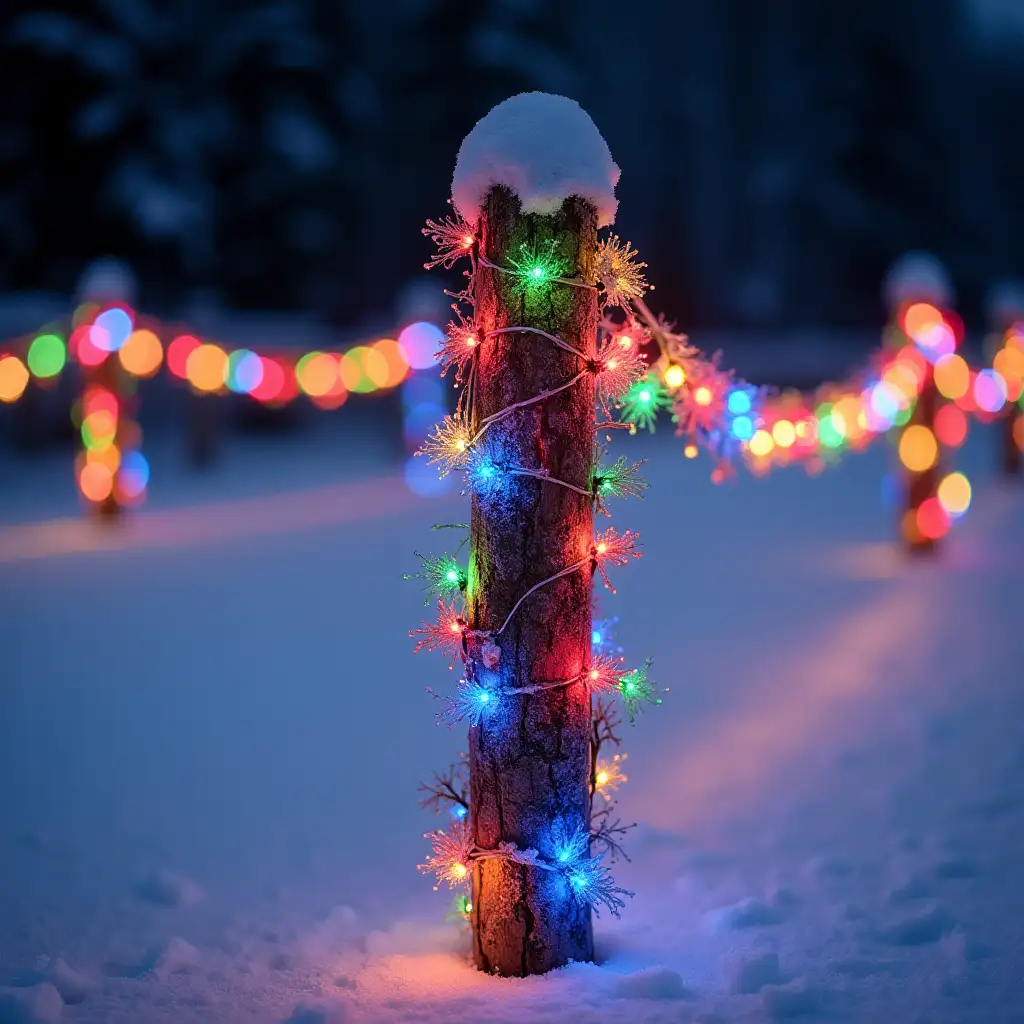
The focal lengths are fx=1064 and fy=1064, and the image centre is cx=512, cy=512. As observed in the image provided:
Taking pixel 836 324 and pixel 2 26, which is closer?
pixel 2 26

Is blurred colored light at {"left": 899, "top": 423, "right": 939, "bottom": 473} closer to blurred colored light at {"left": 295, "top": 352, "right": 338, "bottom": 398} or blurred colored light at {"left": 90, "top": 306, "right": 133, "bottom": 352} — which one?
blurred colored light at {"left": 295, "top": 352, "right": 338, "bottom": 398}

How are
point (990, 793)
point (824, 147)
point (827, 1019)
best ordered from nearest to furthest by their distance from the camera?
point (827, 1019) → point (990, 793) → point (824, 147)

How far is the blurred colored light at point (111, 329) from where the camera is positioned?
9898 mm

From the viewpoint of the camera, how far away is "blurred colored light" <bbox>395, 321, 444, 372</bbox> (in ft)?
43.7

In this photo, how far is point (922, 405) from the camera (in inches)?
314

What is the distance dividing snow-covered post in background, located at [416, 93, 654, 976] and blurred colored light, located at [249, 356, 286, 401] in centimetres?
917

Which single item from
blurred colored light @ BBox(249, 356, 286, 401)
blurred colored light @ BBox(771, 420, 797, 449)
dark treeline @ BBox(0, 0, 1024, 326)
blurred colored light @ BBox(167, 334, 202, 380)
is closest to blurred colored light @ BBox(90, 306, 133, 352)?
blurred colored light @ BBox(167, 334, 202, 380)

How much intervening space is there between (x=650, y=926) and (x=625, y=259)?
188 centimetres

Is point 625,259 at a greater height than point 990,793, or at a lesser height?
greater

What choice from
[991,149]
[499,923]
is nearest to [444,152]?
[991,149]

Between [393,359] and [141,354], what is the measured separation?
144 inches

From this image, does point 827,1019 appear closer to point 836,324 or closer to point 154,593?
point 154,593

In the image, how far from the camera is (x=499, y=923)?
2.66 meters

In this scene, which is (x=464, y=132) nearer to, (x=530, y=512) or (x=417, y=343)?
(x=417, y=343)
